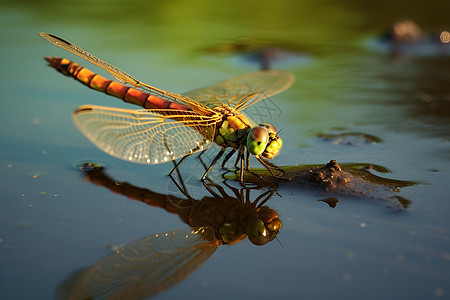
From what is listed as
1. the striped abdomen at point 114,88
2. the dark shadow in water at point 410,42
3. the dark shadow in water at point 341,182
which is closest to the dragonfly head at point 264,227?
the dark shadow in water at point 341,182

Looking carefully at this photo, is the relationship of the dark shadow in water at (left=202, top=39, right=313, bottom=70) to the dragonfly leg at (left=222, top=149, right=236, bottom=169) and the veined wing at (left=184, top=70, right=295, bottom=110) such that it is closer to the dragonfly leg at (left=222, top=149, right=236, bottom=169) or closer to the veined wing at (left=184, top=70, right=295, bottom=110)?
the veined wing at (left=184, top=70, right=295, bottom=110)

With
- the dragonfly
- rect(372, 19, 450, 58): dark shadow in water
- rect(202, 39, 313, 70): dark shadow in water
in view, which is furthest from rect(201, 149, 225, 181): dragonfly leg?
rect(372, 19, 450, 58): dark shadow in water

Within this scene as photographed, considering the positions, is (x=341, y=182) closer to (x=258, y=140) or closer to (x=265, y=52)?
(x=258, y=140)

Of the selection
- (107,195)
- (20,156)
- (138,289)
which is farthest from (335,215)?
(20,156)

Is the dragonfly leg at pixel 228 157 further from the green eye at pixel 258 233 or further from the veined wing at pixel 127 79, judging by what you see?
the green eye at pixel 258 233

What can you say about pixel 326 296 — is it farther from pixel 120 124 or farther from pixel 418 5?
pixel 418 5

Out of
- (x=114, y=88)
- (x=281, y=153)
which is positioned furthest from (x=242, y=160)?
(x=114, y=88)
